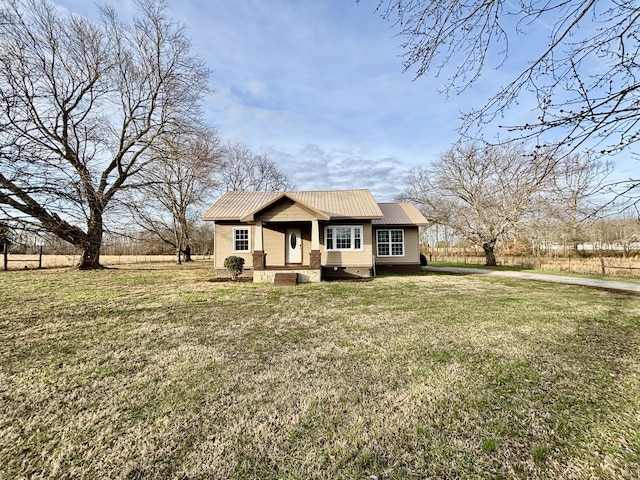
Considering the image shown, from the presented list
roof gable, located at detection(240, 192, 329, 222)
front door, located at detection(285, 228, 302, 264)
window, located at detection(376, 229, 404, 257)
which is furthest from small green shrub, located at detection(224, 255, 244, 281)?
window, located at detection(376, 229, 404, 257)

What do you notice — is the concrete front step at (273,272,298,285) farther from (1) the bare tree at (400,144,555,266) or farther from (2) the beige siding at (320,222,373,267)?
(1) the bare tree at (400,144,555,266)

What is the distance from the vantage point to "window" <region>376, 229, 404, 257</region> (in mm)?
16609

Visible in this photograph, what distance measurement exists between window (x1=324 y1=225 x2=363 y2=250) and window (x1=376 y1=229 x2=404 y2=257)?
2.99m

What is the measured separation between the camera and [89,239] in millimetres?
4410

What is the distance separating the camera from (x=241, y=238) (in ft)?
47.8

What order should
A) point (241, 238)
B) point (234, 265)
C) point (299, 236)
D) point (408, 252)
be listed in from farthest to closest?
point (408, 252) < point (241, 238) < point (299, 236) < point (234, 265)

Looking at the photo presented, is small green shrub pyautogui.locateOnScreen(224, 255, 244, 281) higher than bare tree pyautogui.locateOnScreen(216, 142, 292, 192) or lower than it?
lower

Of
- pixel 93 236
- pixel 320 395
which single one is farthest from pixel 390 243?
pixel 93 236

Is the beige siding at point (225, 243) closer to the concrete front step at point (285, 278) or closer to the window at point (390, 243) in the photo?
the concrete front step at point (285, 278)

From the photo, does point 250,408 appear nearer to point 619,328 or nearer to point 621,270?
point 619,328

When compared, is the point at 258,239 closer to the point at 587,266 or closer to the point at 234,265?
the point at 234,265

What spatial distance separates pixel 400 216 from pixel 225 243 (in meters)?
10.3

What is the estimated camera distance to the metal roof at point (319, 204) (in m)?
13.9

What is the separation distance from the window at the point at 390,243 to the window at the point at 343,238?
2.99m
